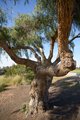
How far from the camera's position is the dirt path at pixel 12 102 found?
37.4ft

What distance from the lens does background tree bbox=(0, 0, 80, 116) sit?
8641 millimetres

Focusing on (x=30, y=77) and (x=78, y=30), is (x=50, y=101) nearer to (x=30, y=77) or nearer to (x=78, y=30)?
(x=78, y=30)

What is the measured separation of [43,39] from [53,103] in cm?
332

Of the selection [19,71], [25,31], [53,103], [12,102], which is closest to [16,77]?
[19,71]

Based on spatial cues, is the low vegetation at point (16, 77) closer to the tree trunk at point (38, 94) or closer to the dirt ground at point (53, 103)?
the dirt ground at point (53, 103)

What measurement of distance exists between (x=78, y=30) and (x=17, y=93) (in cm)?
527

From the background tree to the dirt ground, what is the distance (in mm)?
575

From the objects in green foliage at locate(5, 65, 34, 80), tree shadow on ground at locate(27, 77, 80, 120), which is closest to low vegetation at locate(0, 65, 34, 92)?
green foliage at locate(5, 65, 34, 80)

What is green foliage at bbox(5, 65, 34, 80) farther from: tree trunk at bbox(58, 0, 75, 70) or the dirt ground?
tree trunk at bbox(58, 0, 75, 70)

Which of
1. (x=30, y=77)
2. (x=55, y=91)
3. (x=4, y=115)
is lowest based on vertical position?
(x=4, y=115)

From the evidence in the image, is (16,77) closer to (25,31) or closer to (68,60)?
(25,31)

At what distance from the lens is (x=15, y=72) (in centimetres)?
2248

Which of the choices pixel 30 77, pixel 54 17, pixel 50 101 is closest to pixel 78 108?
pixel 50 101

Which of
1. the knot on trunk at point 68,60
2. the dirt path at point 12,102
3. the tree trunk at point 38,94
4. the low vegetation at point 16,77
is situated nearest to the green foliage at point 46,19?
the tree trunk at point 38,94
